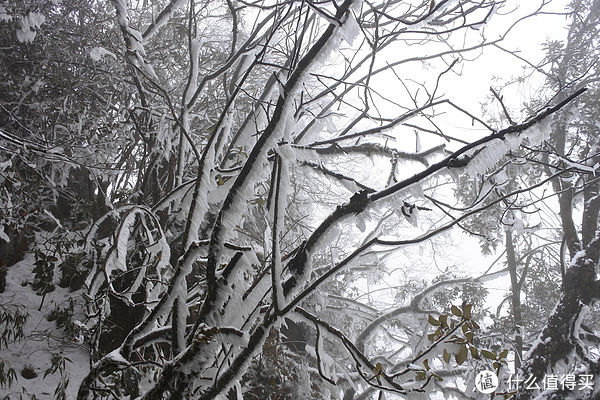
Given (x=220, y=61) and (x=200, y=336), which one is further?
(x=220, y=61)

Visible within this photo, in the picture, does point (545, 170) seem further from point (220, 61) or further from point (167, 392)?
point (167, 392)

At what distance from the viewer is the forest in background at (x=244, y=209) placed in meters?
1.32

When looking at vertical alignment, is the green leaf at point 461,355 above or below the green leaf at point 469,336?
below

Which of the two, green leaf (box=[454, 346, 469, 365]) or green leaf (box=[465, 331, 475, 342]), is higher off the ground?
green leaf (box=[465, 331, 475, 342])

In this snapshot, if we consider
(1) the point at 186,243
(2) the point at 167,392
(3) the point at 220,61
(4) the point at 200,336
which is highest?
(3) the point at 220,61

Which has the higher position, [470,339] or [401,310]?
[401,310]

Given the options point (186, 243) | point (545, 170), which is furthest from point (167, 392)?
point (545, 170)

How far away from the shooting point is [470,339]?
4.33ft

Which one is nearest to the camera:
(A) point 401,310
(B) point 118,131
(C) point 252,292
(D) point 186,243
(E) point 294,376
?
(C) point 252,292

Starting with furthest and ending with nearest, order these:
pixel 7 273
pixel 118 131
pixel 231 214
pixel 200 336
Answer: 1. pixel 7 273
2. pixel 118 131
3. pixel 231 214
4. pixel 200 336

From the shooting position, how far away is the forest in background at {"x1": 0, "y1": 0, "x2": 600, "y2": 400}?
132 centimetres

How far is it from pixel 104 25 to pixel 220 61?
1922 mm

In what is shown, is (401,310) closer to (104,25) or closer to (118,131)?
(118,131)

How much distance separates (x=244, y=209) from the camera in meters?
1.37
